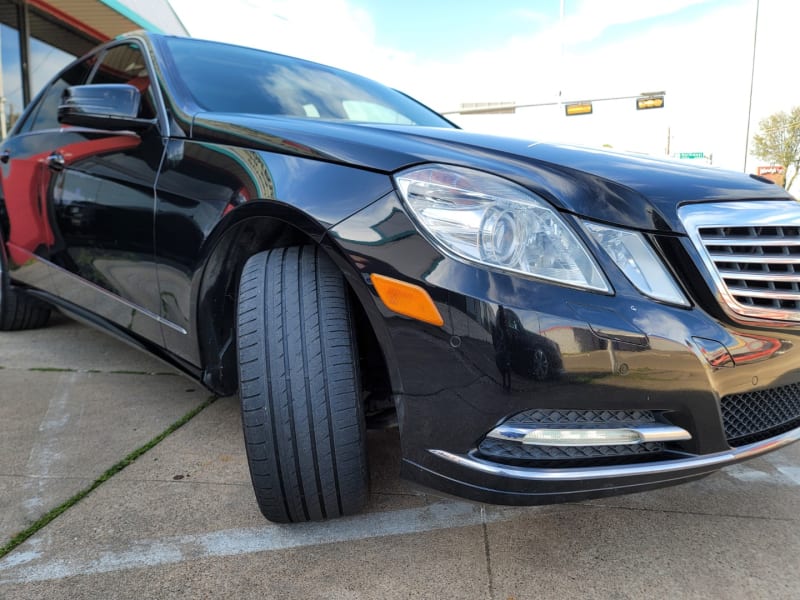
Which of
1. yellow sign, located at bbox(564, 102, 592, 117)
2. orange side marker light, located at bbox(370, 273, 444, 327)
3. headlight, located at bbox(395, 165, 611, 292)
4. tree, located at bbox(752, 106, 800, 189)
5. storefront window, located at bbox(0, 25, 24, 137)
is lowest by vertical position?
tree, located at bbox(752, 106, 800, 189)

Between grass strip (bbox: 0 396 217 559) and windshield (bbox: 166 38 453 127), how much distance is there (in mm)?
1269

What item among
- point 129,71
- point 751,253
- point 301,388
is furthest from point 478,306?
point 129,71

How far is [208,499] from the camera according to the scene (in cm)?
189

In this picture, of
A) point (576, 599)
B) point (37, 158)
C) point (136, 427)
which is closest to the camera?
point (576, 599)

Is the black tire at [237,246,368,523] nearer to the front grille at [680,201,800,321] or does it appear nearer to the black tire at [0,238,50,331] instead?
the front grille at [680,201,800,321]

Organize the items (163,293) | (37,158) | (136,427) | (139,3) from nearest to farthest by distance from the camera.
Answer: (163,293) < (136,427) < (37,158) < (139,3)

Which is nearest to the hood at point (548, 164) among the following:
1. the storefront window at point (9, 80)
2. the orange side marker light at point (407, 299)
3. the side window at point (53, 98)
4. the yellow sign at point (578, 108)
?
the orange side marker light at point (407, 299)

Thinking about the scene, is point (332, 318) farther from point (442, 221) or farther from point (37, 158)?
point (37, 158)

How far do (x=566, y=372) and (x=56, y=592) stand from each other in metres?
1.33

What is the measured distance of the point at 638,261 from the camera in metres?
1.32

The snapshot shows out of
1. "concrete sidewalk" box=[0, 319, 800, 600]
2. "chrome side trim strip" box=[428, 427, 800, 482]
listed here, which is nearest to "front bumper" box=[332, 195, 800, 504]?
"chrome side trim strip" box=[428, 427, 800, 482]

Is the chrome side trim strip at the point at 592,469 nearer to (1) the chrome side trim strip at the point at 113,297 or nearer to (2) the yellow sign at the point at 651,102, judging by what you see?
(1) the chrome side trim strip at the point at 113,297

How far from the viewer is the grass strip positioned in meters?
1.67

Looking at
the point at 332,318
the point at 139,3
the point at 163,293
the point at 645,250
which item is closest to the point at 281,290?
the point at 332,318
